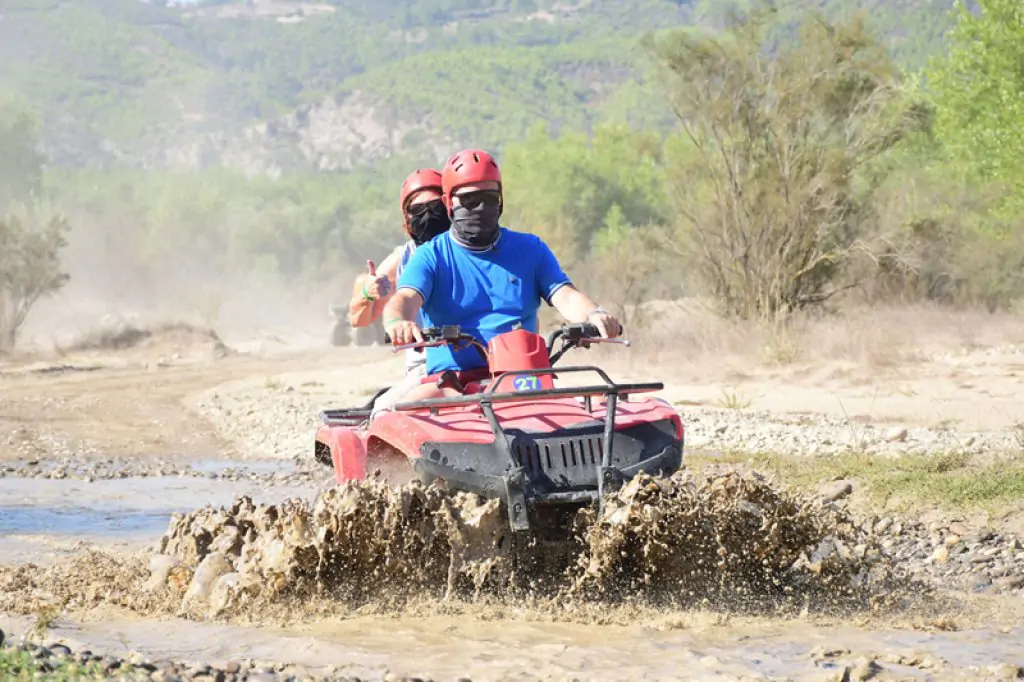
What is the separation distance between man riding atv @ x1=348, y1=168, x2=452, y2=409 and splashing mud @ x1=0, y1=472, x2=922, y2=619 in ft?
3.24

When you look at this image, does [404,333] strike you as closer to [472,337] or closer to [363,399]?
[472,337]

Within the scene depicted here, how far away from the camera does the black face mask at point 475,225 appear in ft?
23.0

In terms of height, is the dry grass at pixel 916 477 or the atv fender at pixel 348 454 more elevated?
the atv fender at pixel 348 454

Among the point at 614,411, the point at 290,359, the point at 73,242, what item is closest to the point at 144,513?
the point at 614,411

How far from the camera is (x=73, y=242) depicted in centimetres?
8444

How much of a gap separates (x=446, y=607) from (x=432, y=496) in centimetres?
51

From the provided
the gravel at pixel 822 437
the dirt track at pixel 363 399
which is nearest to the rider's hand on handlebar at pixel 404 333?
the dirt track at pixel 363 399

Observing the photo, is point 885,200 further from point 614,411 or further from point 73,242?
point 73,242

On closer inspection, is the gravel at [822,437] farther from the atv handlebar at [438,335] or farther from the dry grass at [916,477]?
the atv handlebar at [438,335]

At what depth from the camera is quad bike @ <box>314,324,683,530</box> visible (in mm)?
6180

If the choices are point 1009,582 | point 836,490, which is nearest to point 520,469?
point 1009,582

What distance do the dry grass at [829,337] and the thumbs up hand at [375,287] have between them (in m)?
14.1

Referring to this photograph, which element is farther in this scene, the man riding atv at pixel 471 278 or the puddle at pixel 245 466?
the puddle at pixel 245 466

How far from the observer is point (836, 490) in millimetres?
11133
